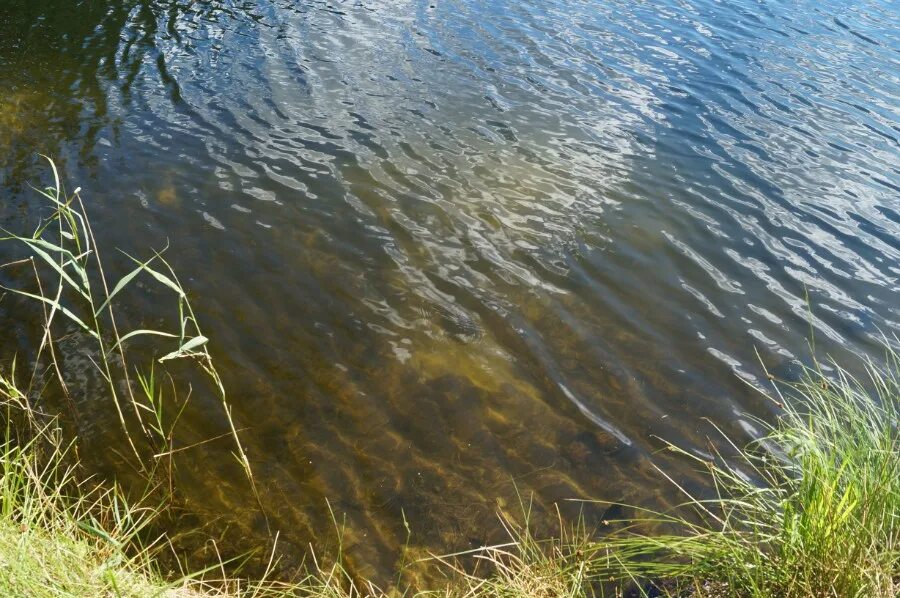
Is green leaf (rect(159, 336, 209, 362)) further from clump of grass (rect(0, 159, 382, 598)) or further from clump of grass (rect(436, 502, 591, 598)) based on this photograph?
clump of grass (rect(436, 502, 591, 598))

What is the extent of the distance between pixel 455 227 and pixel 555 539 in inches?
127

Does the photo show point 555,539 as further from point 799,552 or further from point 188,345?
point 188,345

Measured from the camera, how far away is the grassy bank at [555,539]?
101 inches

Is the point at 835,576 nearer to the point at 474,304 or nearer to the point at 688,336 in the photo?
the point at 688,336

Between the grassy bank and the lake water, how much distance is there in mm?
196

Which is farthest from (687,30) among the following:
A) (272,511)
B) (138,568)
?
(138,568)

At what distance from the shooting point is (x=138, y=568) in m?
3.05

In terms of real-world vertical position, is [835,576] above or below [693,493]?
above

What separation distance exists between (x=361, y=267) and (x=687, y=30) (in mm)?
8461

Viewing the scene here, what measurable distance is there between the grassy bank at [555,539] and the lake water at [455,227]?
0.20m

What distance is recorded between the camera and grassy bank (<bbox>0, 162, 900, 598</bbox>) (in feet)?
8.43

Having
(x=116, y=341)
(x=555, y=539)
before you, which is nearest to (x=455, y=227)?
(x=116, y=341)

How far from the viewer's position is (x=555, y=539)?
A: 3.77 m

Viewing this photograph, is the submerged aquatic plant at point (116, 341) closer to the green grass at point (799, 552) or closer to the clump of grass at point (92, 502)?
the clump of grass at point (92, 502)
